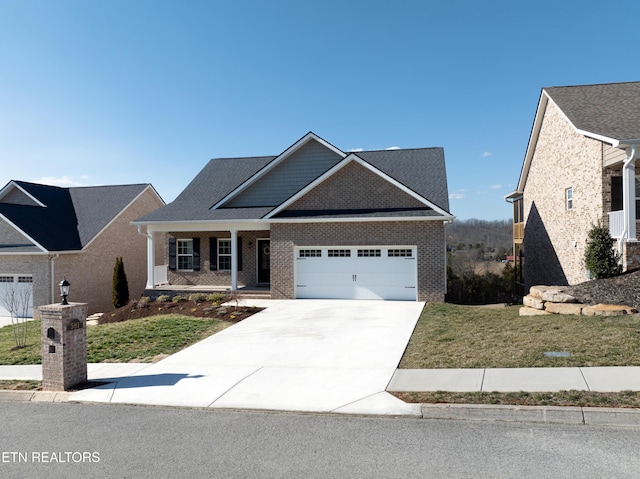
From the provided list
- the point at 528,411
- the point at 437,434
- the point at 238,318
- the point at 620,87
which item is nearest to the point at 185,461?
the point at 437,434

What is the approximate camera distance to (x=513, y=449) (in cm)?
541

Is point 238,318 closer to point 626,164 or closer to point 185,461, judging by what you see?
point 185,461

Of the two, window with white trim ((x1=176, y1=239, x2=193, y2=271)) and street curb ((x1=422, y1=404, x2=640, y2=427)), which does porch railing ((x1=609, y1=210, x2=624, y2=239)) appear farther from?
window with white trim ((x1=176, y1=239, x2=193, y2=271))

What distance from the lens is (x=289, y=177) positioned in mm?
21750

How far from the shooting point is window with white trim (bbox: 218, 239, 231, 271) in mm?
22156

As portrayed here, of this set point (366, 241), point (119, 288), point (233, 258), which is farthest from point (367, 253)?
point (119, 288)

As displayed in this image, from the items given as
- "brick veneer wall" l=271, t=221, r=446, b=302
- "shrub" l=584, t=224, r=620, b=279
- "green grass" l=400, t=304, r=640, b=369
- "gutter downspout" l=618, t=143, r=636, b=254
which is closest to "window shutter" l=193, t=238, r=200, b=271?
"brick veneer wall" l=271, t=221, r=446, b=302

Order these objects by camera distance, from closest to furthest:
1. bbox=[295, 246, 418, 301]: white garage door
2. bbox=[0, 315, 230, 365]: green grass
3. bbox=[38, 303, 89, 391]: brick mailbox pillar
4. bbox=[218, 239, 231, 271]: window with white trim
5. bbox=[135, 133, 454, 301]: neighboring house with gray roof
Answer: bbox=[38, 303, 89, 391]: brick mailbox pillar, bbox=[0, 315, 230, 365]: green grass, bbox=[135, 133, 454, 301]: neighboring house with gray roof, bbox=[295, 246, 418, 301]: white garage door, bbox=[218, 239, 231, 271]: window with white trim

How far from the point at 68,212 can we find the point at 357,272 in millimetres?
16554

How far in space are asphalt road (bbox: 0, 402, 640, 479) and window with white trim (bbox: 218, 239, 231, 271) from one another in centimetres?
1516

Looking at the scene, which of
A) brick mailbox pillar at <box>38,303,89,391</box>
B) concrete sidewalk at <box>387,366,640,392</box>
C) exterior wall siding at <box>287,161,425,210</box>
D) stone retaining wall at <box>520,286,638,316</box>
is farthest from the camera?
exterior wall siding at <box>287,161,425,210</box>

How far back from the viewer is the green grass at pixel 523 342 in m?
8.51

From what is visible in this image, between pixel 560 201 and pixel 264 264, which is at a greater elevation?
pixel 560 201

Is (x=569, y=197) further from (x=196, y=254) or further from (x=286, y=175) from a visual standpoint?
(x=196, y=254)
